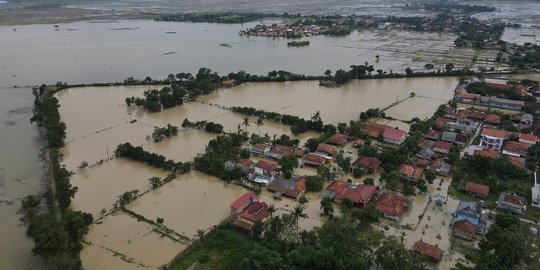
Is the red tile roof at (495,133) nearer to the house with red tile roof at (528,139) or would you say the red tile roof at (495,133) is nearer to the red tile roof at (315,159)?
the house with red tile roof at (528,139)

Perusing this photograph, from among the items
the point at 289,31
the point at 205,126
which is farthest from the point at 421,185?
the point at 289,31

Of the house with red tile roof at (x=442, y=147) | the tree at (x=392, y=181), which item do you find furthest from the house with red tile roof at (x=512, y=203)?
the house with red tile roof at (x=442, y=147)

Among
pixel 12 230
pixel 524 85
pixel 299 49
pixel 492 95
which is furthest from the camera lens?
pixel 299 49

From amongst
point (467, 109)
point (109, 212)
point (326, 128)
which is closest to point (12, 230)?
point (109, 212)

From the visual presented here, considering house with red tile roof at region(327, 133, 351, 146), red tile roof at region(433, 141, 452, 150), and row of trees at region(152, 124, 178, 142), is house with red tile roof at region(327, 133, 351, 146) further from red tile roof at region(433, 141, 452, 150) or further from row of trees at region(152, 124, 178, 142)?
row of trees at region(152, 124, 178, 142)

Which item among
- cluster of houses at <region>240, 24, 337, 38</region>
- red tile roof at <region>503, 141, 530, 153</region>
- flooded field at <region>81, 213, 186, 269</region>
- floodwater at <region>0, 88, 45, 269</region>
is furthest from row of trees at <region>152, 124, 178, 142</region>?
cluster of houses at <region>240, 24, 337, 38</region>

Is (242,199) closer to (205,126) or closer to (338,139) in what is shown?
(338,139)

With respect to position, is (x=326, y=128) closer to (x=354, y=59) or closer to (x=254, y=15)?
(x=354, y=59)
